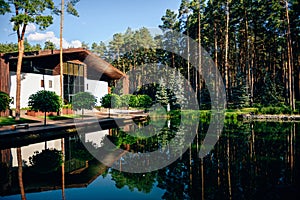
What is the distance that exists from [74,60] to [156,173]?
26.6m

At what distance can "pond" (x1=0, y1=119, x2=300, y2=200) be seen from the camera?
554cm

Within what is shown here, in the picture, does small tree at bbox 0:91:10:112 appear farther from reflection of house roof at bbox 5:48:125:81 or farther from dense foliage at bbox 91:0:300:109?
dense foliage at bbox 91:0:300:109

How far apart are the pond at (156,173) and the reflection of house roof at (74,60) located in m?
14.8

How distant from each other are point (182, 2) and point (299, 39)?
1576cm

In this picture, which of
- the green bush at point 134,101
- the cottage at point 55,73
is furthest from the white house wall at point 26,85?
the green bush at point 134,101

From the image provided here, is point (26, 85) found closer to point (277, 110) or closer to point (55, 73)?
point (55, 73)

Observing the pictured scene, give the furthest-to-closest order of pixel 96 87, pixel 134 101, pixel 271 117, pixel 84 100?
pixel 96 87 → pixel 134 101 → pixel 271 117 → pixel 84 100

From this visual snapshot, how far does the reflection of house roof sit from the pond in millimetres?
14833

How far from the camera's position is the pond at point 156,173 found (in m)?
5.54

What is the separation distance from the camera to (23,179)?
6559mm

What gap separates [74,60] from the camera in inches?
1227

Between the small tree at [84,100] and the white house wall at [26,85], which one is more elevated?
the white house wall at [26,85]

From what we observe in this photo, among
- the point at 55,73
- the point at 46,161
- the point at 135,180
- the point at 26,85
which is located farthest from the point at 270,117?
the point at 26,85

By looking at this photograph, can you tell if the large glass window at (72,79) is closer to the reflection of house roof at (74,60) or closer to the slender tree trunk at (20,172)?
the reflection of house roof at (74,60)
